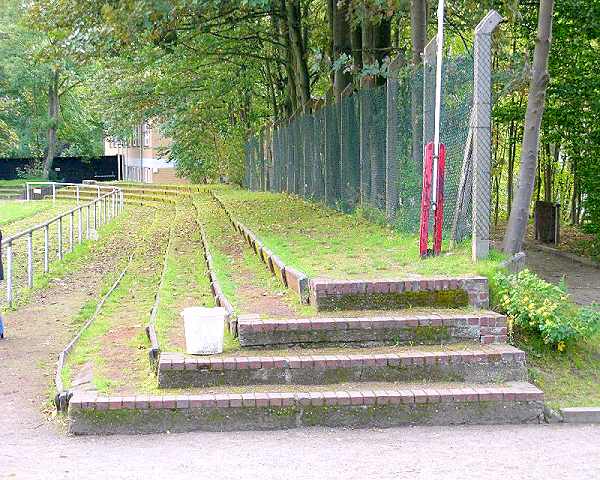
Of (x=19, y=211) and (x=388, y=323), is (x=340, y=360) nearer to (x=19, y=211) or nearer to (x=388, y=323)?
(x=388, y=323)

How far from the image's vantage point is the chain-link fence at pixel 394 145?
11.0 metres

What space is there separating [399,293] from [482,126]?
2371 mm

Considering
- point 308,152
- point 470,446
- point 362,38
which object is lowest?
point 470,446

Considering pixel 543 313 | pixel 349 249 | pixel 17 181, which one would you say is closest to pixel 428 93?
pixel 349 249

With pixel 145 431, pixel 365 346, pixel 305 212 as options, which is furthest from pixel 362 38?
pixel 145 431

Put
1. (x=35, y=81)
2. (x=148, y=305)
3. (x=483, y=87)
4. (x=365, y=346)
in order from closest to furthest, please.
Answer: (x=365, y=346) → (x=483, y=87) → (x=148, y=305) → (x=35, y=81)

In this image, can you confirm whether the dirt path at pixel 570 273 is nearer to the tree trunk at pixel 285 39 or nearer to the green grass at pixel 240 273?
the green grass at pixel 240 273

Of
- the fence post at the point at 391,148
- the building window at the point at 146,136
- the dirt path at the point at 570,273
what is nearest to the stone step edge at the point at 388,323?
the dirt path at the point at 570,273

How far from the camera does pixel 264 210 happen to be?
21.5 metres

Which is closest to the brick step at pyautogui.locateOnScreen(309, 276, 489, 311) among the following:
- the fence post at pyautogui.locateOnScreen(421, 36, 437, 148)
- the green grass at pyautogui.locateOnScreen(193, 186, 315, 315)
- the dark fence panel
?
the green grass at pyautogui.locateOnScreen(193, 186, 315, 315)

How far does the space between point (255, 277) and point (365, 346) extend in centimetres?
331

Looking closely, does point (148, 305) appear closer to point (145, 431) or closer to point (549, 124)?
point (145, 431)

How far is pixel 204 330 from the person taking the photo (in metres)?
7.53

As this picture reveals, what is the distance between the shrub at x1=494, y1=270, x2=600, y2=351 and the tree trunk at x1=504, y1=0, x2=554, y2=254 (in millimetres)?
2407
